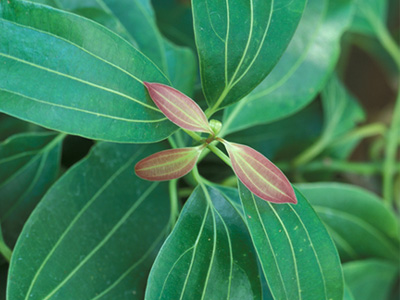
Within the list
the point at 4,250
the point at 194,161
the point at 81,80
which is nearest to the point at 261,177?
the point at 194,161

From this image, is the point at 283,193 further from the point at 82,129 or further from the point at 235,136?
the point at 235,136

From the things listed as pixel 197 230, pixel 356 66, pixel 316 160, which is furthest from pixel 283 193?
pixel 356 66

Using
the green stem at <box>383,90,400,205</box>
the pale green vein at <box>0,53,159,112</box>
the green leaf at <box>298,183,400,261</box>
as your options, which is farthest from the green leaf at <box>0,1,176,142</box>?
the green stem at <box>383,90,400,205</box>

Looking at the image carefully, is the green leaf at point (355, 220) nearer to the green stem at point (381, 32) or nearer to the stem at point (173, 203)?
the stem at point (173, 203)

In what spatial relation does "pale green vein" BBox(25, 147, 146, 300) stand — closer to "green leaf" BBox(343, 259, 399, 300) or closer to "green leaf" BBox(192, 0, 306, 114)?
"green leaf" BBox(192, 0, 306, 114)

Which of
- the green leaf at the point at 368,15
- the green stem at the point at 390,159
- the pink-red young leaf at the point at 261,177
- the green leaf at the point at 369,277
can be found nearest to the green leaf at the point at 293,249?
the pink-red young leaf at the point at 261,177

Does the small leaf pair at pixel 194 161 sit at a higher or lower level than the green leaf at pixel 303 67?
lower

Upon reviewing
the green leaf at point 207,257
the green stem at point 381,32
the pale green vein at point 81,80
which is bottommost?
the green leaf at point 207,257
